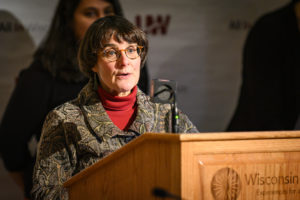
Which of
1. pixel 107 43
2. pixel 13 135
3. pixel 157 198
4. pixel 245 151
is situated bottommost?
pixel 13 135

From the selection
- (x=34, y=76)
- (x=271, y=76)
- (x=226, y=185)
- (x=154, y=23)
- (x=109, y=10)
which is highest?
(x=109, y=10)

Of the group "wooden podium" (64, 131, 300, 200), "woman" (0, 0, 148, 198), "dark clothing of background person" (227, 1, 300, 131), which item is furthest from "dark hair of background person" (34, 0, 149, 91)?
"wooden podium" (64, 131, 300, 200)

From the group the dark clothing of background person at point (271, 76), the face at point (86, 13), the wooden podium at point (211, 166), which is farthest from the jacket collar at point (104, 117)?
the dark clothing of background person at point (271, 76)

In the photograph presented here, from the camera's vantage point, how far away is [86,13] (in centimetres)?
320

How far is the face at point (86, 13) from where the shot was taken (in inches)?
125

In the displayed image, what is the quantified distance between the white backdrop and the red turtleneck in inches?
55.2

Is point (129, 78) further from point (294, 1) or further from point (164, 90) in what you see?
point (294, 1)

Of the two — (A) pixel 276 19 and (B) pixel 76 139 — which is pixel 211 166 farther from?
(A) pixel 276 19

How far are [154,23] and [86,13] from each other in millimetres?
596

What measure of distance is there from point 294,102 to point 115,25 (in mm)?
2313

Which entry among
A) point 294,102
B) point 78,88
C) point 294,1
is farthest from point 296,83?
point 78,88

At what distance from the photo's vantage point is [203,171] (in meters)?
1.33

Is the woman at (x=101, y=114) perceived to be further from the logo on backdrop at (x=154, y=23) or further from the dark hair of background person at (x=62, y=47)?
the logo on backdrop at (x=154, y=23)

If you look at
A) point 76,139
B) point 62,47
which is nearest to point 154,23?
point 62,47
